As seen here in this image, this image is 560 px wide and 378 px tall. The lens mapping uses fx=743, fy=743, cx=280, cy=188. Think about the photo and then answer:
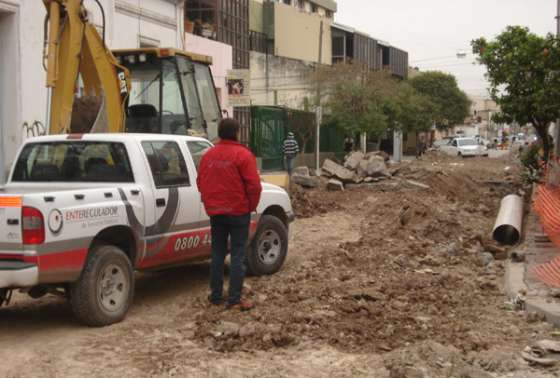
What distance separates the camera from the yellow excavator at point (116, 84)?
9930 millimetres

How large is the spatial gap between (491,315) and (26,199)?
176 inches

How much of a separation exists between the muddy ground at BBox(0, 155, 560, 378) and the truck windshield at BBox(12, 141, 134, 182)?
4.63 ft

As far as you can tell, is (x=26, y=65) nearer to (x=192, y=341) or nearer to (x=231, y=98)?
(x=231, y=98)

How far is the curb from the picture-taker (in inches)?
267

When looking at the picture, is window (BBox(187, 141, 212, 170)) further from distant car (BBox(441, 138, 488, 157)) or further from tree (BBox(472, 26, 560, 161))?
distant car (BBox(441, 138, 488, 157))

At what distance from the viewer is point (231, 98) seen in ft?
53.9

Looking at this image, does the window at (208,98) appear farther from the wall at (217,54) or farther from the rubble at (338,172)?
the wall at (217,54)

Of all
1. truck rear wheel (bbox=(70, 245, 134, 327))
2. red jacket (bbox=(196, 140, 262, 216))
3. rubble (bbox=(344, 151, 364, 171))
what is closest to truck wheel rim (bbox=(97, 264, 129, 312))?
truck rear wheel (bbox=(70, 245, 134, 327))

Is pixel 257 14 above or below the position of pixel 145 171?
above

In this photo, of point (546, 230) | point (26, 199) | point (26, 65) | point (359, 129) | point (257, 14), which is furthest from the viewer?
point (257, 14)

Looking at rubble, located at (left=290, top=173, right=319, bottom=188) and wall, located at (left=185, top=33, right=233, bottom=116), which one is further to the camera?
wall, located at (left=185, top=33, right=233, bottom=116)

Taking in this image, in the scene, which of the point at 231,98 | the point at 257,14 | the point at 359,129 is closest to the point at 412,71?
the point at 257,14

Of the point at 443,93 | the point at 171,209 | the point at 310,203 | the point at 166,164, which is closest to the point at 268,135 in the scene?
the point at 310,203

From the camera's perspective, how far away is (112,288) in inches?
277
